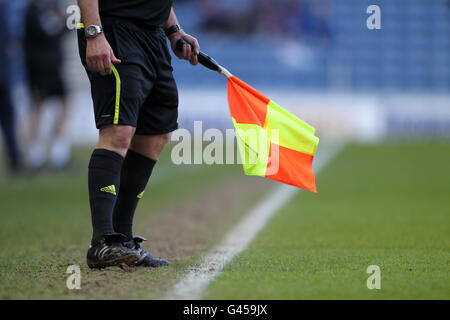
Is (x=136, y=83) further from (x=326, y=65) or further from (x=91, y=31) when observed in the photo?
(x=326, y=65)

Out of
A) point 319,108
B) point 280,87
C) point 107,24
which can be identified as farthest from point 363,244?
point 280,87

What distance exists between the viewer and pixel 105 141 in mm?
2930

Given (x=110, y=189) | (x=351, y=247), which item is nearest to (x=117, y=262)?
(x=110, y=189)

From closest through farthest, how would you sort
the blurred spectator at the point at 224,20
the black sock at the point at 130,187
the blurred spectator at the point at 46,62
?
the black sock at the point at 130,187 → the blurred spectator at the point at 46,62 → the blurred spectator at the point at 224,20

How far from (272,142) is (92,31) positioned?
1.09 metres

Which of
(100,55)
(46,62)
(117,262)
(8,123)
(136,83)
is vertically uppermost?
(46,62)

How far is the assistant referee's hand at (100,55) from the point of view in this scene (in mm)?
2834

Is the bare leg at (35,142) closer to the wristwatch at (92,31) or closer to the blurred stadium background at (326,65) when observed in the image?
the wristwatch at (92,31)

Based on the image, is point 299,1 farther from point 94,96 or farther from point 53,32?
point 94,96

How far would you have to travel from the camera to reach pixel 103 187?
2916 mm

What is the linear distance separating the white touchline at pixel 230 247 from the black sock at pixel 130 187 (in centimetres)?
43

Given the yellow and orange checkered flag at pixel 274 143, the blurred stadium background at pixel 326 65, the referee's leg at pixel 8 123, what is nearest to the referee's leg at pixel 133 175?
the yellow and orange checkered flag at pixel 274 143
